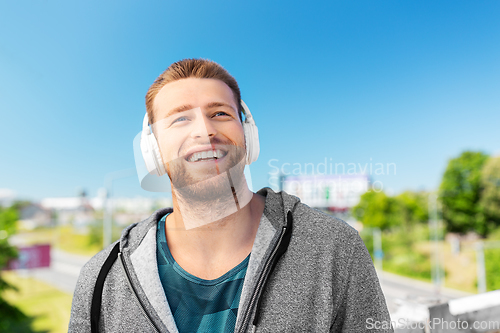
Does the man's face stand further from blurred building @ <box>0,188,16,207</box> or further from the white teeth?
blurred building @ <box>0,188,16,207</box>

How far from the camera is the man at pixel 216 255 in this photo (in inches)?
36.4

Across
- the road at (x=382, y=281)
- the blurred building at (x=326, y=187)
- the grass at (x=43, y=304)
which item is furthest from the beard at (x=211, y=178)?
the grass at (x=43, y=304)

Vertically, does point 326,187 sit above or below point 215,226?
above

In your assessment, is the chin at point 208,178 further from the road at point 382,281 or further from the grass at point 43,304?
the grass at point 43,304

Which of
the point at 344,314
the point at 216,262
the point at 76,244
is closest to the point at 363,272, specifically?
the point at 344,314

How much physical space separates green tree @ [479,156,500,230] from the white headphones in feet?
75.8

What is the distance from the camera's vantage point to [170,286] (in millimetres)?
1003

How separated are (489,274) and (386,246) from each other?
20.8ft

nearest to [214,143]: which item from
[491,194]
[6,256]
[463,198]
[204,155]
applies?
[204,155]

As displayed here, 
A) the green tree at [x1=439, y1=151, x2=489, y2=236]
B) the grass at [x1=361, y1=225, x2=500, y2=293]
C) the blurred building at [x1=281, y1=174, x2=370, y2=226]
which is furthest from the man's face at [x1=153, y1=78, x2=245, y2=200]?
the green tree at [x1=439, y1=151, x2=489, y2=236]

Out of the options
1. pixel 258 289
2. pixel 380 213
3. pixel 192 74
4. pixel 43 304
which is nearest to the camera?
pixel 258 289

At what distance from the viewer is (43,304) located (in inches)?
1310

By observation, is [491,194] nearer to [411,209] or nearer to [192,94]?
[411,209]

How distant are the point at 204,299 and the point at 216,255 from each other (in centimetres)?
15
